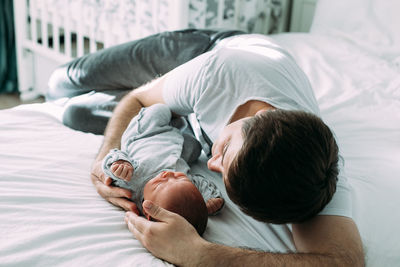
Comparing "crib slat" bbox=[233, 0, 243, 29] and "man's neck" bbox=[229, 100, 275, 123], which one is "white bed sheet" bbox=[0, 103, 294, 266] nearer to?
"man's neck" bbox=[229, 100, 275, 123]

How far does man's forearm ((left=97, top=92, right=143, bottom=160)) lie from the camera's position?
117 cm

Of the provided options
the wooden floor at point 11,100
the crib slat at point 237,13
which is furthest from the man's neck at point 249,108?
the wooden floor at point 11,100

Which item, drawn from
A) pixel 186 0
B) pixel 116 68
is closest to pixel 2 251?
pixel 116 68

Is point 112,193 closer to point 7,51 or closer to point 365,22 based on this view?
point 365,22

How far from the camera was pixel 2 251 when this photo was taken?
727 millimetres

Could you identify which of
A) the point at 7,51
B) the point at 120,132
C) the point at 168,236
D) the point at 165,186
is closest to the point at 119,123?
the point at 120,132

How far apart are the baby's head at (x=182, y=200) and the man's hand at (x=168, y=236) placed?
0.04m

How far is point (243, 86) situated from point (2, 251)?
63 cm

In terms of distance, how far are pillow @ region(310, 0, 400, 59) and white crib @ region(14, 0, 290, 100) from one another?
0.39 meters

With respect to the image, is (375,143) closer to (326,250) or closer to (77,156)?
(326,250)

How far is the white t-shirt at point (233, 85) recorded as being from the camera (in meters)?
1.05

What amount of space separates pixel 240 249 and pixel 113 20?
184 cm

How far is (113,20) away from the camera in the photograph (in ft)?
7.75

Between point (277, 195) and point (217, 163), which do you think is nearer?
point (277, 195)
